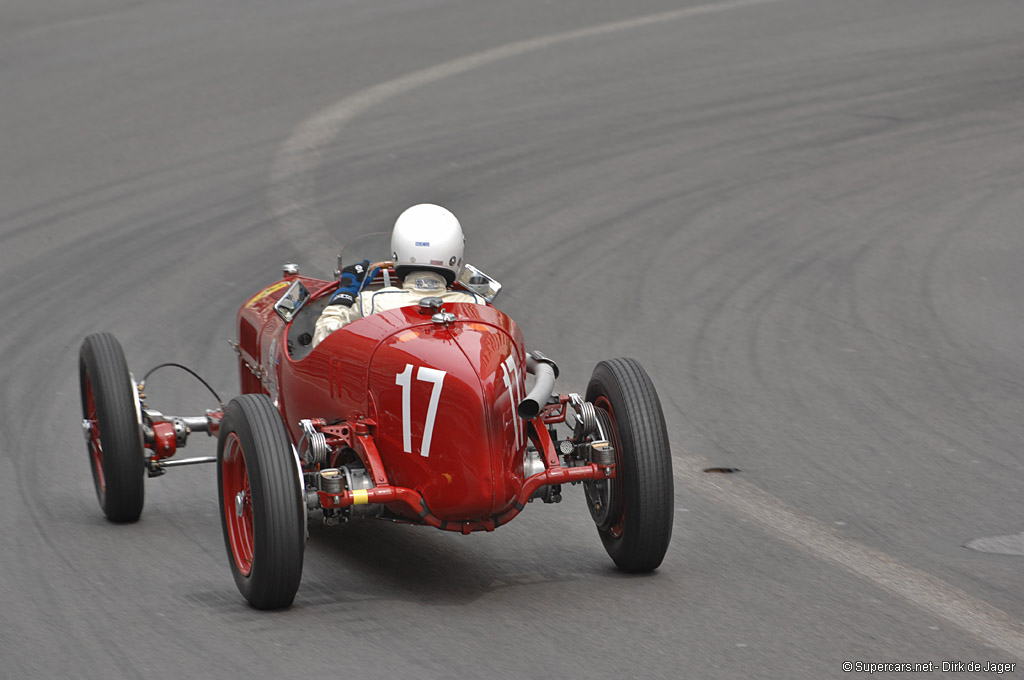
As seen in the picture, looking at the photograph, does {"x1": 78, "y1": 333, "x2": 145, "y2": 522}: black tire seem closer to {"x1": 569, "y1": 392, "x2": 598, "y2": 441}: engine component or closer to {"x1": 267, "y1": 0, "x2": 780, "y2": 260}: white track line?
{"x1": 569, "y1": 392, "x2": 598, "y2": 441}: engine component

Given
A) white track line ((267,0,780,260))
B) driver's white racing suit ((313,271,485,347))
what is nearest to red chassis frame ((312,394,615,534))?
driver's white racing suit ((313,271,485,347))

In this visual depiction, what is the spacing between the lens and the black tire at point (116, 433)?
22.9 ft

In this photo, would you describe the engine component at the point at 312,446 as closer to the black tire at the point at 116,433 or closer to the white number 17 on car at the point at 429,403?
the white number 17 on car at the point at 429,403

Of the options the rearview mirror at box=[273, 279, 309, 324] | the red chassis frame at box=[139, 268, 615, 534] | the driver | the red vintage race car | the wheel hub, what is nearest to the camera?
the red vintage race car

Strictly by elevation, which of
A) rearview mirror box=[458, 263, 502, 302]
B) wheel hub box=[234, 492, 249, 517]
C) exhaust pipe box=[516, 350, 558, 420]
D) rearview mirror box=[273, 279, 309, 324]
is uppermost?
rearview mirror box=[458, 263, 502, 302]

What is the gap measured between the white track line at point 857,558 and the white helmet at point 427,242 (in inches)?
78.9

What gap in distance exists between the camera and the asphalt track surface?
5875mm

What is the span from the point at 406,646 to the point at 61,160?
11.4 m

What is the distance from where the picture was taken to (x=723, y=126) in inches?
666

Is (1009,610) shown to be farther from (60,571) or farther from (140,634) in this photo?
(60,571)

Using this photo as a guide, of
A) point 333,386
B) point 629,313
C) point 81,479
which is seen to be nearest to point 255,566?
point 333,386

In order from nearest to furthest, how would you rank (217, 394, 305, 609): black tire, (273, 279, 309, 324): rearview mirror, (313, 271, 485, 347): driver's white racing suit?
(217, 394, 305, 609): black tire
(313, 271, 485, 347): driver's white racing suit
(273, 279, 309, 324): rearview mirror

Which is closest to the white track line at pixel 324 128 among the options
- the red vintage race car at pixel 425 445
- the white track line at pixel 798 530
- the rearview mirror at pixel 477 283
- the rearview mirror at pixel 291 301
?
the white track line at pixel 798 530

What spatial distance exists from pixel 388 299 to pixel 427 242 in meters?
0.37
